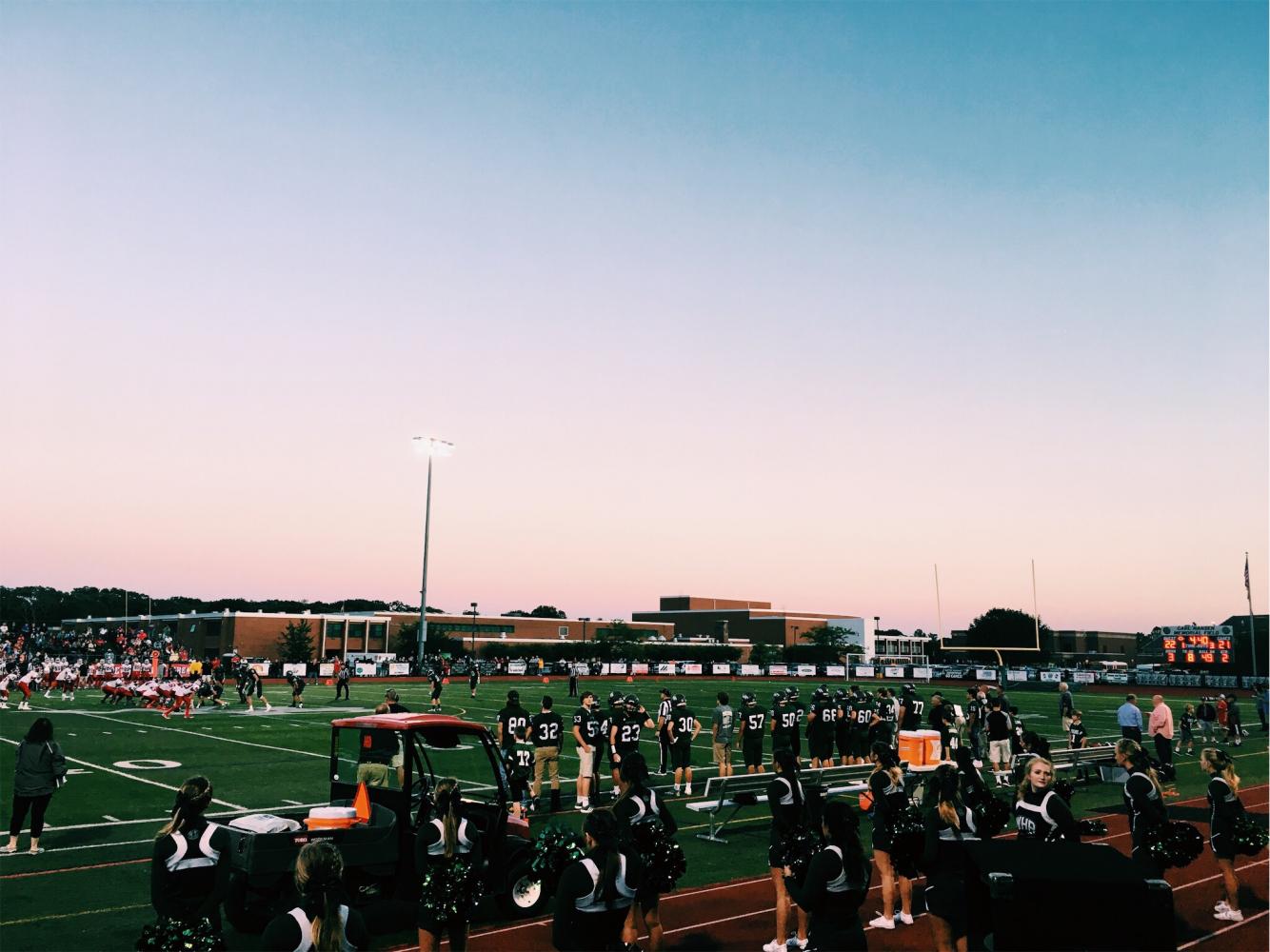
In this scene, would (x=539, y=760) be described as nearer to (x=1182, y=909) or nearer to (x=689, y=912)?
(x=689, y=912)

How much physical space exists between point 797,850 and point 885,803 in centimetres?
163

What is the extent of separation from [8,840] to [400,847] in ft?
23.9

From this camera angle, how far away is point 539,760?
A: 17.6 meters

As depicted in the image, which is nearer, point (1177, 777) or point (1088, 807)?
point (1088, 807)

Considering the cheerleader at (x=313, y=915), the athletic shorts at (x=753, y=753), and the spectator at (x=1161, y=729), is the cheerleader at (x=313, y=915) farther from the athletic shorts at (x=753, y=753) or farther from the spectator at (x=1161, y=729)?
the spectator at (x=1161, y=729)

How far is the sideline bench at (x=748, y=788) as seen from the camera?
15484 millimetres

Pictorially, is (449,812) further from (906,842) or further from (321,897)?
(906,842)

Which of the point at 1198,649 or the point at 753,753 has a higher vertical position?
the point at 1198,649

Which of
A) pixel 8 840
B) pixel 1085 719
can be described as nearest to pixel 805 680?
pixel 1085 719

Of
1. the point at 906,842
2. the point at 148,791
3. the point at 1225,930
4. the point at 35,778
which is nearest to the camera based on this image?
the point at 906,842

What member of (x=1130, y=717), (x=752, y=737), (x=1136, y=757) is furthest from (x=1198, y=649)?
(x=1136, y=757)

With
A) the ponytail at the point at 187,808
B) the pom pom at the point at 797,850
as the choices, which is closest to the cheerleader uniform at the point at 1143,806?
the pom pom at the point at 797,850

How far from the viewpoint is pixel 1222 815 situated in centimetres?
1066

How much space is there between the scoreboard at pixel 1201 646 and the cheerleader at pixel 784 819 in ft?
187
